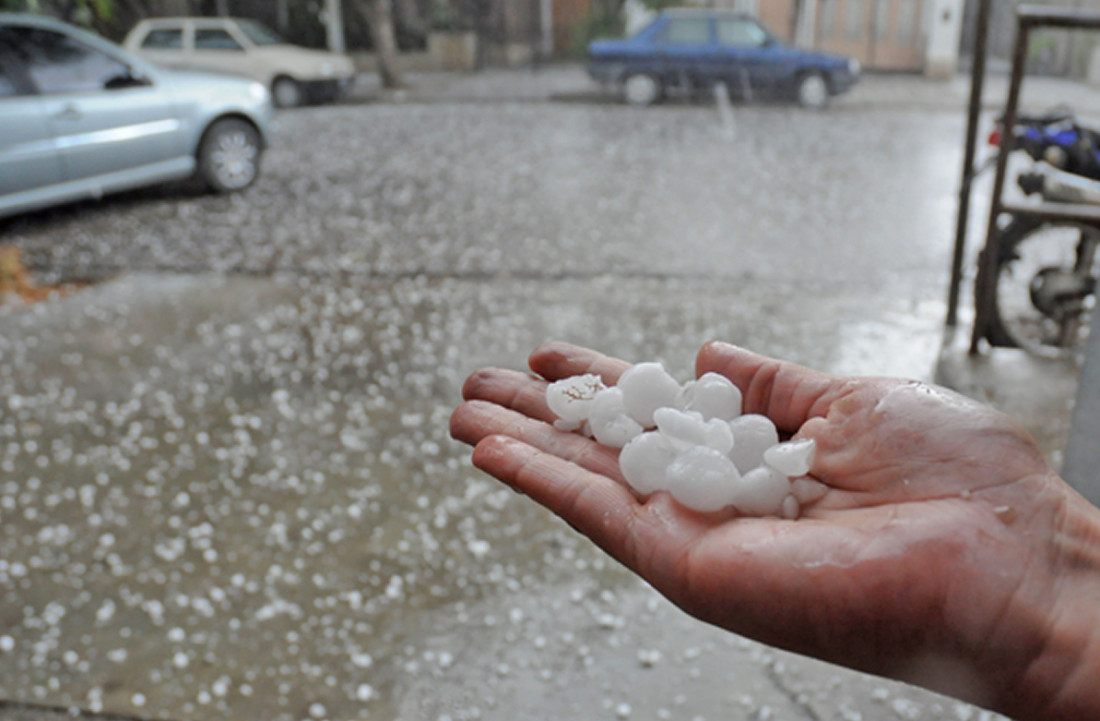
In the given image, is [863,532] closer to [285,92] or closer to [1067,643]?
[1067,643]

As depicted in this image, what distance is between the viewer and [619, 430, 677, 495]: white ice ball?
1.80 meters

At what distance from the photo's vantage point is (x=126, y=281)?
5910mm

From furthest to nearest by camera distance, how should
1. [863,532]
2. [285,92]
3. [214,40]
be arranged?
[285,92]
[214,40]
[863,532]

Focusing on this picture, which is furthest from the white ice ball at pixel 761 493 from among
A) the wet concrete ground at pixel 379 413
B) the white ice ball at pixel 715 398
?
the wet concrete ground at pixel 379 413

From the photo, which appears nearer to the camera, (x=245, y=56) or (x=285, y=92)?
(x=245, y=56)

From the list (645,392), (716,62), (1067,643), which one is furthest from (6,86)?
(716,62)

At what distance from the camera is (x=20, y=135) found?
6574 millimetres

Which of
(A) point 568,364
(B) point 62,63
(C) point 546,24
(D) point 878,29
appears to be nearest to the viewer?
(A) point 568,364

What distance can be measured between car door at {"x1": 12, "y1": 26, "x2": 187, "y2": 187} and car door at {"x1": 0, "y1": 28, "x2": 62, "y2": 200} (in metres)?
0.08

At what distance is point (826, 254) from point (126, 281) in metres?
4.62

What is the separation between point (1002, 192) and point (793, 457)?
280cm

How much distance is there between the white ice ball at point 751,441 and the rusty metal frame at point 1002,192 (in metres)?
2.46

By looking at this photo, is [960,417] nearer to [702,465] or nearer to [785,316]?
[702,465]

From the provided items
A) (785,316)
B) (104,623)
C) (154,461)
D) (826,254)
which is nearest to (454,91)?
(826,254)
